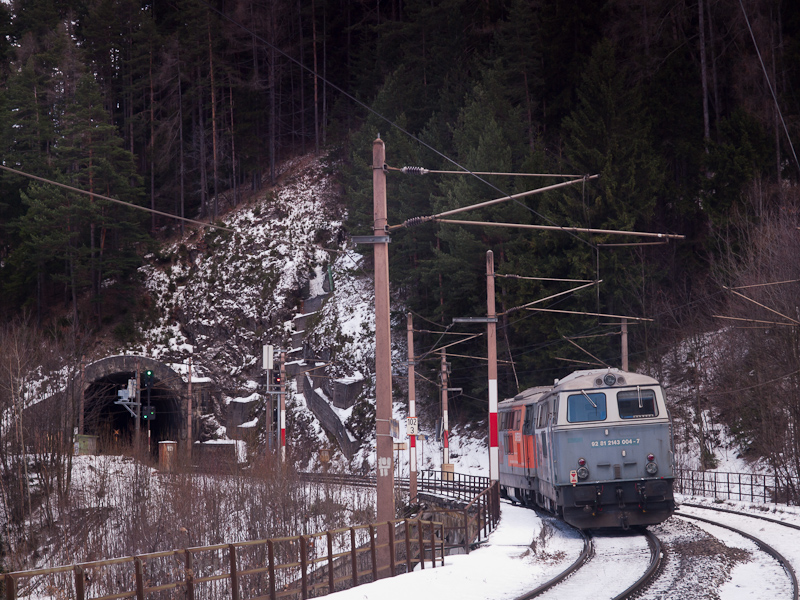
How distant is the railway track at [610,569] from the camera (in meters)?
12.2

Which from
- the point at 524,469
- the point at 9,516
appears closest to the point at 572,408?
the point at 524,469

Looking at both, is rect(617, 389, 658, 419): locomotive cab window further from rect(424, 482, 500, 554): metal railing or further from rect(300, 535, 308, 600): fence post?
A: rect(300, 535, 308, 600): fence post

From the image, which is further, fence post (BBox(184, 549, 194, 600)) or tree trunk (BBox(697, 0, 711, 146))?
tree trunk (BBox(697, 0, 711, 146))

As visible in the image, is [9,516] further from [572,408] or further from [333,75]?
[333,75]

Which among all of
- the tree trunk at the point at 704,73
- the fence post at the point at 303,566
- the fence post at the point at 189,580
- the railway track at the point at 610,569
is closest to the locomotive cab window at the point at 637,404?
Result: the railway track at the point at 610,569

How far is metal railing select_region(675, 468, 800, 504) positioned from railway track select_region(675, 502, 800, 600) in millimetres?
2035

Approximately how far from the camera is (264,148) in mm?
82688

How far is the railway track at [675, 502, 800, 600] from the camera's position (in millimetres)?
13652

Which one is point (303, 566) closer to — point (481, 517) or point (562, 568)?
point (562, 568)

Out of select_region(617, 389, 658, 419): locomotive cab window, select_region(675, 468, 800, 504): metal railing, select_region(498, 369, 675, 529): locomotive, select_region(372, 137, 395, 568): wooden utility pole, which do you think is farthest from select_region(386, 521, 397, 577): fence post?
select_region(675, 468, 800, 504): metal railing

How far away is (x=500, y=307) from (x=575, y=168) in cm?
911

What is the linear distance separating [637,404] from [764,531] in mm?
4098

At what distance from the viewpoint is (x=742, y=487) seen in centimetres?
3139

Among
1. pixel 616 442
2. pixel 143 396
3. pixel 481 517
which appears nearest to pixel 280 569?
pixel 481 517
